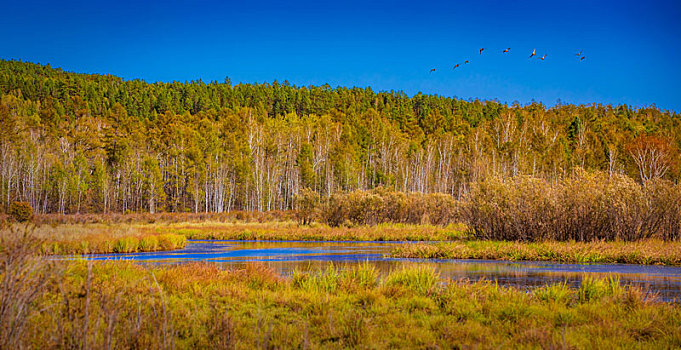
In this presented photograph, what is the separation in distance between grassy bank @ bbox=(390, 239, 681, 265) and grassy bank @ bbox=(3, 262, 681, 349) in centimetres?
1101

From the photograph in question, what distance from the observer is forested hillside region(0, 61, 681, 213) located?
70.4 metres

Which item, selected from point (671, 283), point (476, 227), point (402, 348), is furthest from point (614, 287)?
point (476, 227)

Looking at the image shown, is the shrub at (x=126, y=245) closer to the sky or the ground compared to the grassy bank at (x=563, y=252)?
closer to the ground

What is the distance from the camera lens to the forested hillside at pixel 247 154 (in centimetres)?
7044

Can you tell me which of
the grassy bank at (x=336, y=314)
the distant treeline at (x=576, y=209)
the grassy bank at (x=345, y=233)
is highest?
the distant treeline at (x=576, y=209)

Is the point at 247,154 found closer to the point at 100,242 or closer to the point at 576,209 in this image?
the point at 100,242

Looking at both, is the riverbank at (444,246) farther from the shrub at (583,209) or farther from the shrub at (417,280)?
the shrub at (417,280)

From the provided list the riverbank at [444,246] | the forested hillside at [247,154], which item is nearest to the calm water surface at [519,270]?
the riverbank at [444,246]

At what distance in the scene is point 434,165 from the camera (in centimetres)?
9769

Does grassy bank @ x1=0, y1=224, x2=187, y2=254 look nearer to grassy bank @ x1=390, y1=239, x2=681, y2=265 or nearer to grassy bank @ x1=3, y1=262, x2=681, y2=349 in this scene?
grassy bank @ x1=3, y1=262, x2=681, y2=349

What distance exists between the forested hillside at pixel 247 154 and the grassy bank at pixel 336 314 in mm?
54920

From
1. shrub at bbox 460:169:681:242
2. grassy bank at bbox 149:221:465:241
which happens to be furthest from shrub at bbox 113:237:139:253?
shrub at bbox 460:169:681:242

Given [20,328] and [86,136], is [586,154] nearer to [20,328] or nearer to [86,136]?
[86,136]

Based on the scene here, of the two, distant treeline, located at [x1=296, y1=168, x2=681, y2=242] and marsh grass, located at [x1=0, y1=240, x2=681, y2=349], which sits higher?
Result: distant treeline, located at [x1=296, y1=168, x2=681, y2=242]
